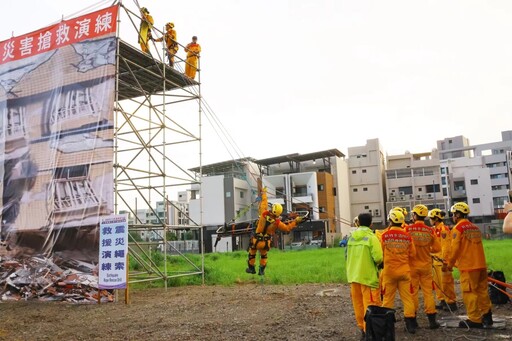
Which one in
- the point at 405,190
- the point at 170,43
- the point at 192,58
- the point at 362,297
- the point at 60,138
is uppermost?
the point at 170,43

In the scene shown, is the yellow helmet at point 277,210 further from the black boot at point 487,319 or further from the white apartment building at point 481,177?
the white apartment building at point 481,177

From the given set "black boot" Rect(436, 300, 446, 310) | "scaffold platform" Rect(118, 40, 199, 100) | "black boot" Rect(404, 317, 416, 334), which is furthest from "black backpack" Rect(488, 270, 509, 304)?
"scaffold platform" Rect(118, 40, 199, 100)

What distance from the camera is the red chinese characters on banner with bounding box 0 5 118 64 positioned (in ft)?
43.8

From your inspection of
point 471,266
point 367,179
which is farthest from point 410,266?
point 367,179

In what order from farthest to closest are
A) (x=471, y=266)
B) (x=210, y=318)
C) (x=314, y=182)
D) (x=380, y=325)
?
(x=314, y=182) → (x=210, y=318) → (x=471, y=266) → (x=380, y=325)

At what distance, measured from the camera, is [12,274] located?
45.6 ft

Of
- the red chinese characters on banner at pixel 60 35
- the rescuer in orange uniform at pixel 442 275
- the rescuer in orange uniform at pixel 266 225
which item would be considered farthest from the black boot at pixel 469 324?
the red chinese characters on banner at pixel 60 35

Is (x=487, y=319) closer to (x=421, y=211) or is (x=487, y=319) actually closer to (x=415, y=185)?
(x=421, y=211)

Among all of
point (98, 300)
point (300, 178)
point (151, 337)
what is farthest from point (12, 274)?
point (300, 178)

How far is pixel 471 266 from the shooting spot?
25.0ft

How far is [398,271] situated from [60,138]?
10761 mm

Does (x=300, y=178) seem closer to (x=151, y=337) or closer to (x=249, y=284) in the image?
(x=249, y=284)

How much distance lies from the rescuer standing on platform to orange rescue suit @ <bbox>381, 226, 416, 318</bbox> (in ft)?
2.09

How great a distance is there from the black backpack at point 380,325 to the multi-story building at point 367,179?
5406cm
